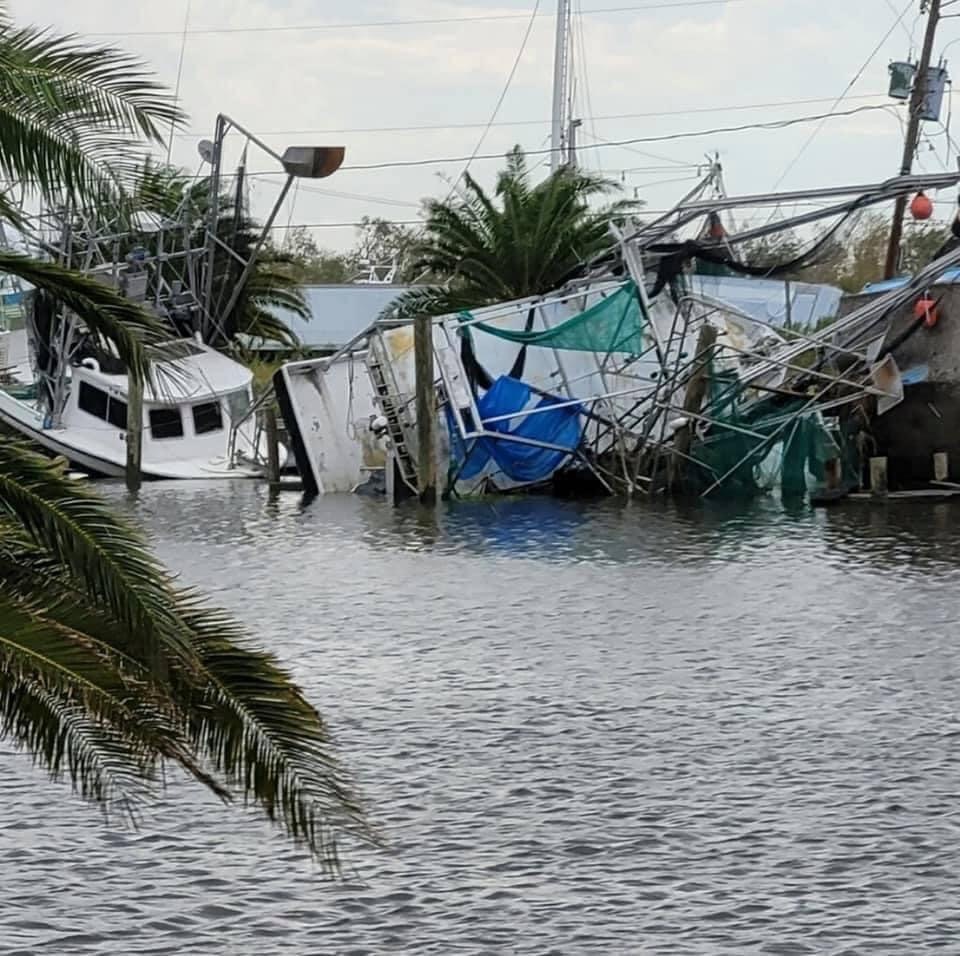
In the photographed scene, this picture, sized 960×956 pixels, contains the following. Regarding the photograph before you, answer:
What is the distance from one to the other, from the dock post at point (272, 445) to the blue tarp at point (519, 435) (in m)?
6.06

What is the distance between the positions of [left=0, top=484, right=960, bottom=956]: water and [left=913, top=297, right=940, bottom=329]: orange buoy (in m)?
9.97

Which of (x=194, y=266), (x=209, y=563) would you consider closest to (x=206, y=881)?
(x=209, y=563)

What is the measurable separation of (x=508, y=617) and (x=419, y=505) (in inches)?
523

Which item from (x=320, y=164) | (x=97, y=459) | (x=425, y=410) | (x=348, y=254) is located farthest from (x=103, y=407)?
(x=348, y=254)

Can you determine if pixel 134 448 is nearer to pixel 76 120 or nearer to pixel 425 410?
pixel 425 410

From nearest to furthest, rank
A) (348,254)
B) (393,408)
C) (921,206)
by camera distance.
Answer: (921,206)
(393,408)
(348,254)

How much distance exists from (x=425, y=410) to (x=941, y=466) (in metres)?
7.62

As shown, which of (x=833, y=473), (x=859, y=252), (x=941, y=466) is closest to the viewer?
(x=833, y=473)

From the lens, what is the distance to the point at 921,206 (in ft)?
99.2

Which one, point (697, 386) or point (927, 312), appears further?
point (927, 312)

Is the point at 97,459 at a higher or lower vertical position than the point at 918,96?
lower

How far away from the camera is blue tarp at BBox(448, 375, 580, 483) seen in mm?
31328

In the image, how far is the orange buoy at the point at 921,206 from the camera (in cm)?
3014

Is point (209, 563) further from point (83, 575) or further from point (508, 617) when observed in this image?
point (83, 575)
